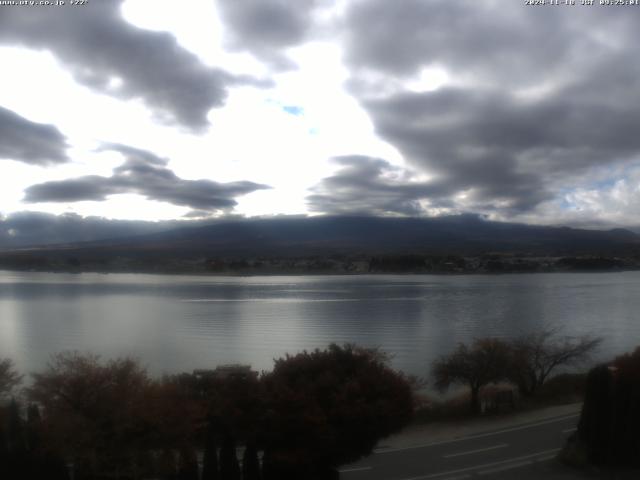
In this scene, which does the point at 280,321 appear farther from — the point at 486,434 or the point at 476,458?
the point at 476,458

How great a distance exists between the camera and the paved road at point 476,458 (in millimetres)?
9011

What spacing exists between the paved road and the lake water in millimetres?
8734

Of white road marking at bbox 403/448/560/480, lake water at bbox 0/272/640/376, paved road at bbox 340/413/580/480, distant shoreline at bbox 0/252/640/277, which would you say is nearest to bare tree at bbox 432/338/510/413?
paved road at bbox 340/413/580/480

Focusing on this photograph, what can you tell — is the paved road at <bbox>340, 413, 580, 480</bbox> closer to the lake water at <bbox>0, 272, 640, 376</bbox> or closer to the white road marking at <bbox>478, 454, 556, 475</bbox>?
the white road marking at <bbox>478, 454, 556, 475</bbox>

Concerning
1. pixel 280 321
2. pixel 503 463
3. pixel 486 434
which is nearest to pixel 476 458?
pixel 503 463

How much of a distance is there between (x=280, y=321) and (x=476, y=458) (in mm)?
25421

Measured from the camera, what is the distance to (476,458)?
32.1 feet

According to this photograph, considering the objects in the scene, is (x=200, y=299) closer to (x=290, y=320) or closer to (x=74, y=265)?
(x=290, y=320)

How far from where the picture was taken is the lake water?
978 inches

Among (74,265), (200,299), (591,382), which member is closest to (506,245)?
(74,265)

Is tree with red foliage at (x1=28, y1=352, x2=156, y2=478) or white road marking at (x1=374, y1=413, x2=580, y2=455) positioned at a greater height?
tree with red foliage at (x1=28, y1=352, x2=156, y2=478)

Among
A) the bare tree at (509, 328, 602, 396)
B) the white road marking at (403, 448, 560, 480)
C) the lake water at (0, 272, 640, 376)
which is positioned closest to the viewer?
the white road marking at (403, 448, 560, 480)

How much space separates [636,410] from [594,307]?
3524 cm

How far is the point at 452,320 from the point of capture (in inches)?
1359
